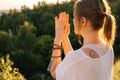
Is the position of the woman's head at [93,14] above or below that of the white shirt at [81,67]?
above

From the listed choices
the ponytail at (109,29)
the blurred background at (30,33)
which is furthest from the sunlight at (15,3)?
the ponytail at (109,29)

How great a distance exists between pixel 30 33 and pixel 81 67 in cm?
2104

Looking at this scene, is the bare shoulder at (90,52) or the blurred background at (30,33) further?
the blurred background at (30,33)

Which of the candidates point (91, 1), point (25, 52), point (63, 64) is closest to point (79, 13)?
point (91, 1)

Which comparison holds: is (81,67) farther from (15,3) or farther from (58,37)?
(15,3)

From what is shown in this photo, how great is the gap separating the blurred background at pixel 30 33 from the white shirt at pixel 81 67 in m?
15.2

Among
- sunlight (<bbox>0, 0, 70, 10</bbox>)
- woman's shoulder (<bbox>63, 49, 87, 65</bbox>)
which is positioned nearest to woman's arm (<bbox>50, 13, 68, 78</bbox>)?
woman's shoulder (<bbox>63, 49, 87, 65</bbox>)

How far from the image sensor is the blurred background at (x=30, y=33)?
20.1 metres

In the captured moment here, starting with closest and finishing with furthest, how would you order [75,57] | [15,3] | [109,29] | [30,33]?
[75,57] < [109,29] < [30,33] < [15,3]

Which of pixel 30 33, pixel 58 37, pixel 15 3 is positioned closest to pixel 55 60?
pixel 58 37

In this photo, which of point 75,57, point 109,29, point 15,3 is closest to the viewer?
point 75,57

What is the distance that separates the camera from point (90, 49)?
1494mm

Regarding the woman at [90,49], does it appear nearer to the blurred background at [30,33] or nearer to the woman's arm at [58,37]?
the woman's arm at [58,37]

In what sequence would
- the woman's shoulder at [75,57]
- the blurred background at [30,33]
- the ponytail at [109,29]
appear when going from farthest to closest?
the blurred background at [30,33] < the ponytail at [109,29] < the woman's shoulder at [75,57]
